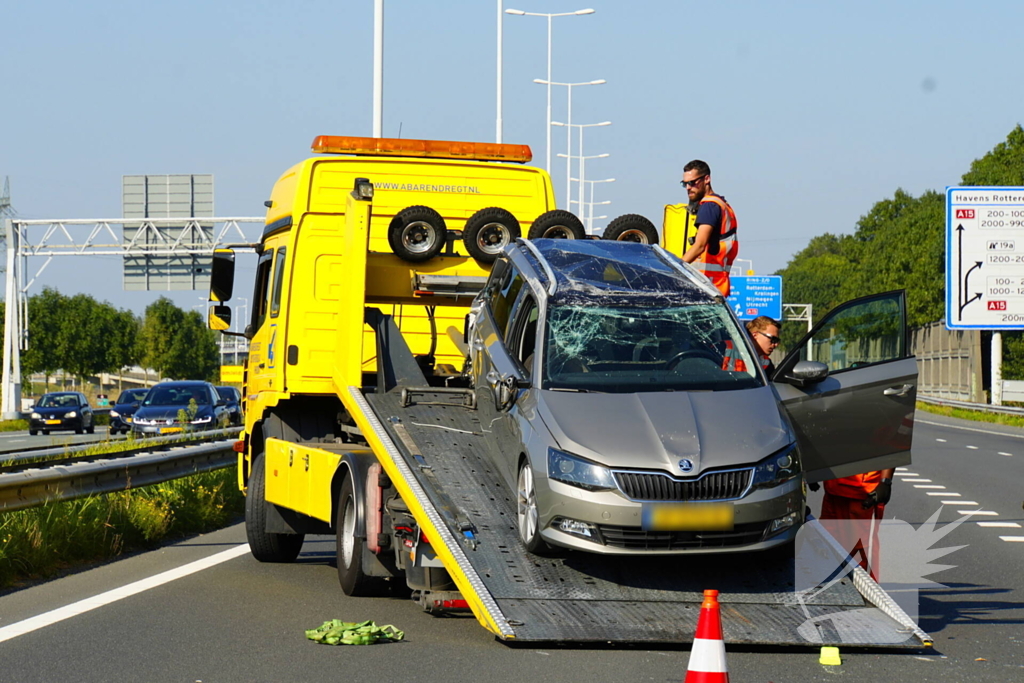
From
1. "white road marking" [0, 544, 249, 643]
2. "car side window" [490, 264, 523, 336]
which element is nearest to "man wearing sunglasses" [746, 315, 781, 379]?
"car side window" [490, 264, 523, 336]

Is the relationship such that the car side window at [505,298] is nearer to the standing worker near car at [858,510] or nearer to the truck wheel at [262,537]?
the standing worker near car at [858,510]

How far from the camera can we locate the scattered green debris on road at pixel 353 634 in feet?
25.7

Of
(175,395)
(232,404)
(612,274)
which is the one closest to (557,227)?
(612,274)

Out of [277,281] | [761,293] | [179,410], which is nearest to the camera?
[277,281]

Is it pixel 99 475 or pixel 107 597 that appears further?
pixel 99 475

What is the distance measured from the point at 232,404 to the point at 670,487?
27.0 m

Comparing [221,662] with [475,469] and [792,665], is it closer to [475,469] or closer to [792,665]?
[475,469]

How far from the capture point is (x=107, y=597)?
941cm

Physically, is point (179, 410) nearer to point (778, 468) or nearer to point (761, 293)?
Answer: point (778, 468)

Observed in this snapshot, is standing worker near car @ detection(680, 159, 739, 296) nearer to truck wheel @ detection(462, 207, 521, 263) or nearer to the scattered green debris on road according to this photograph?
truck wheel @ detection(462, 207, 521, 263)

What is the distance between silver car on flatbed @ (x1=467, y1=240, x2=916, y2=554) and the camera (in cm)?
773

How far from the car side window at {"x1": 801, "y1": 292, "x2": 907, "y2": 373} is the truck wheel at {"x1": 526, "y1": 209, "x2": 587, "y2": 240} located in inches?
96.8

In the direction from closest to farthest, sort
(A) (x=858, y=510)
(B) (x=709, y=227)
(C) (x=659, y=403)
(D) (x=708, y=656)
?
(D) (x=708, y=656) < (C) (x=659, y=403) < (A) (x=858, y=510) < (B) (x=709, y=227)

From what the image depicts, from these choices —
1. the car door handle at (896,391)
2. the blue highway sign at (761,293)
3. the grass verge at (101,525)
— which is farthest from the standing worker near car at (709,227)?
the blue highway sign at (761,293)
